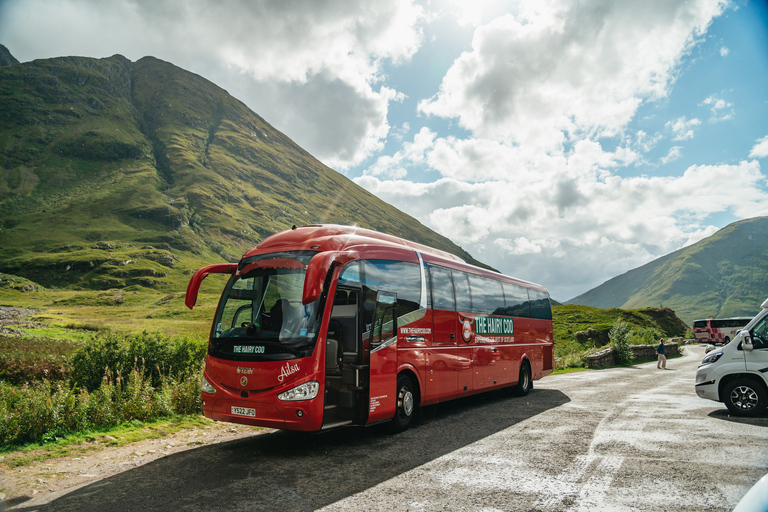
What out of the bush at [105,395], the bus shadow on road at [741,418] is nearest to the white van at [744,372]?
the bus shadow on road at [741,418]

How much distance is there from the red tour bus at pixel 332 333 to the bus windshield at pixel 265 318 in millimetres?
18

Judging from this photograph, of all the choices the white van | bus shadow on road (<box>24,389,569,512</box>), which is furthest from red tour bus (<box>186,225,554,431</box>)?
the white van

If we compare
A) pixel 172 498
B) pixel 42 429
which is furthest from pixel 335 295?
pixel 42 429

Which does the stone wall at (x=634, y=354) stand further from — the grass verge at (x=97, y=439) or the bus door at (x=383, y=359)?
the grass verge at (x=97, y=439)

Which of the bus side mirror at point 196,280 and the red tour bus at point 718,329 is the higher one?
the bus side mirror at point 196,280

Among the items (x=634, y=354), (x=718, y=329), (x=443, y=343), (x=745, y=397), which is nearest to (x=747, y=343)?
(x=745, y=397)

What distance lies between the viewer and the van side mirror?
10.1 metres

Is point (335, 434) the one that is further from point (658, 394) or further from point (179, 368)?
point (658, 394)

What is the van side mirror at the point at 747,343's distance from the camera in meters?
10.1

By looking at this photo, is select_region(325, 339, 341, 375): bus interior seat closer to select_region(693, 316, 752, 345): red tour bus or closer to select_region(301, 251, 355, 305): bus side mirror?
select_region(301, 251, 355, 305): bus side mirror

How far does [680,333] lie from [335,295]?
92.4 metres

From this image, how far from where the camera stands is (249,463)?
7.44 metres

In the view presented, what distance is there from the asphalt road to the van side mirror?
57.0 inches

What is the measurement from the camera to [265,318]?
823cm
